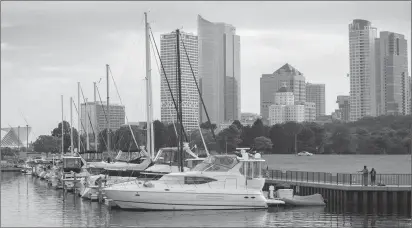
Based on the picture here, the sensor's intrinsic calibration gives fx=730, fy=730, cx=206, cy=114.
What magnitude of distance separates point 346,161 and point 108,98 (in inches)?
3912

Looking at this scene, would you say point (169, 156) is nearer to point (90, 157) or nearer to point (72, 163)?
point (72, 163)

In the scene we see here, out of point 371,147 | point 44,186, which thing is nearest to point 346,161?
point 371,147

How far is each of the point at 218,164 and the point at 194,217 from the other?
494cm

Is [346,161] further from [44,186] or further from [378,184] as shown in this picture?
[378,184]

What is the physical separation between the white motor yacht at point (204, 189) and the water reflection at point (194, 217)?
61 centimetres

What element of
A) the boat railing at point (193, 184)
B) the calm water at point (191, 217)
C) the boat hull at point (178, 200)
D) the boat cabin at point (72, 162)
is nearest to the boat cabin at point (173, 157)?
the calm water at point (191, 217)

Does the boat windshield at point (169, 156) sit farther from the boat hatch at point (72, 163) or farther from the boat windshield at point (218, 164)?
the boat hatch at point (72, 163)

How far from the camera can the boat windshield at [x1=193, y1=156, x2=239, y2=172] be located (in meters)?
44.2

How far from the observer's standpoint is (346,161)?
561 feet

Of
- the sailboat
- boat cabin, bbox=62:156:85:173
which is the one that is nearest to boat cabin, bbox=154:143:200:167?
the sailboat

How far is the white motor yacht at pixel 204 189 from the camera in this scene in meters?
42.5

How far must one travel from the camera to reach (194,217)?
40.6m

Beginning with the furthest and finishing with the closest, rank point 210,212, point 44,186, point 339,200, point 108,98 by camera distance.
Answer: point 108,98 < point 44,186 < point 339,200 < point 210,212

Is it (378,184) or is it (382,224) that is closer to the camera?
(382,224)
